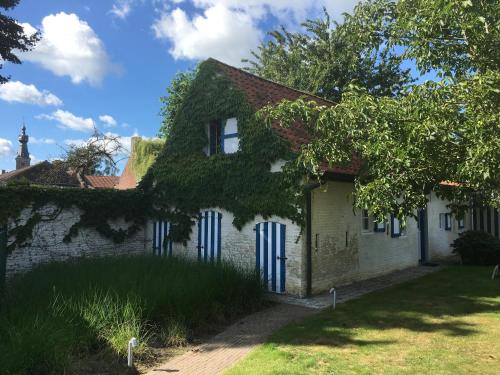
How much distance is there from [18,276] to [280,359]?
839 cm

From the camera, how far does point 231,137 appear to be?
11875mm

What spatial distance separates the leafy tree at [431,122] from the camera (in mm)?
5938

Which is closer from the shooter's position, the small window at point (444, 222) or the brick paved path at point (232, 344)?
the brick paved path at point (232, 344)

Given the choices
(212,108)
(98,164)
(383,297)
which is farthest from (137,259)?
(98,164)

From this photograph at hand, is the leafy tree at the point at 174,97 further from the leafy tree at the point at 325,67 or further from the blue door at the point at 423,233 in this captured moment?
the blue door at the point at 423,233

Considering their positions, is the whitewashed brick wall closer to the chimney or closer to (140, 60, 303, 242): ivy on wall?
(140, 60, 303, 242): ivy on wall

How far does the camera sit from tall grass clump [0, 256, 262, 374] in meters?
5.22

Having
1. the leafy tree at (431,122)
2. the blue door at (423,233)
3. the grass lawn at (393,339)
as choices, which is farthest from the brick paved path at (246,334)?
the blue door at (423,233)

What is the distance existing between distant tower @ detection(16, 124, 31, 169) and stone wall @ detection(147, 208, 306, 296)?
175 ft

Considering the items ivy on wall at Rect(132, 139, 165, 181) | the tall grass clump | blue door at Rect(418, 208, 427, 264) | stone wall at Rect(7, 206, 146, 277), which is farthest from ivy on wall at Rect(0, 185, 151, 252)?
blue door at Rect(418, 208, 427, 264)

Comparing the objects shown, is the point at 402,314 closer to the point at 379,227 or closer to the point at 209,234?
the point at 379,227

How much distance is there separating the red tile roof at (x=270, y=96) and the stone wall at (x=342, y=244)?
724 millimetres

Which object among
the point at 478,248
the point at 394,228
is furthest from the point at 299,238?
the point at 478,248

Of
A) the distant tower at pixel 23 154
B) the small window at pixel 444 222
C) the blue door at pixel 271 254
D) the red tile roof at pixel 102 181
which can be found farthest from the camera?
the distant tower at pixel 23 154
